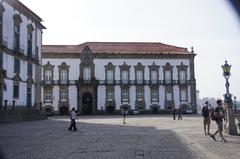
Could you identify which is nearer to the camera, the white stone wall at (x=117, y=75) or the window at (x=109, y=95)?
the white stone wall at (x=117, y=75)

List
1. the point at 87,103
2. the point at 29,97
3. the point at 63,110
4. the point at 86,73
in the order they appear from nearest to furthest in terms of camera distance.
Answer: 1. the point at 29,97
2. the point at 63,110
3. the point at 87,103
4. the point at 86,73

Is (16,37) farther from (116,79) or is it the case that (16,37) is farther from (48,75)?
(116,79)

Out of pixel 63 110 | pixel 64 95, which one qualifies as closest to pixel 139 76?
pixel 64 95

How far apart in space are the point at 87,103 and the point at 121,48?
11.9m

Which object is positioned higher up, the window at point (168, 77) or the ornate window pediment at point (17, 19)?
the ornate window pediment at point (17, 19)

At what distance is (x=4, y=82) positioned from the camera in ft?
109

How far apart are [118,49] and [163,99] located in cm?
1212

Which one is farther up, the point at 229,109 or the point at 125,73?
the point at 125,73

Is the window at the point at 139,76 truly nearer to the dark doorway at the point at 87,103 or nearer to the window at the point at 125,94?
the window at the point at 125,94

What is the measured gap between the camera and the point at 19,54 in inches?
1436

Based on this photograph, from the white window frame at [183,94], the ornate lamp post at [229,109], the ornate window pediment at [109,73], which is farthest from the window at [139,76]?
the ornate lamp post at [229,109]

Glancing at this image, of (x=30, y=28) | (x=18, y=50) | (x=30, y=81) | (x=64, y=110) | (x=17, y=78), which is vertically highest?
(x=30, y=28)

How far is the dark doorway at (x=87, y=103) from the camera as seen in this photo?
6244cm

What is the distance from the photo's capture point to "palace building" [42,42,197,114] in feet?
204
